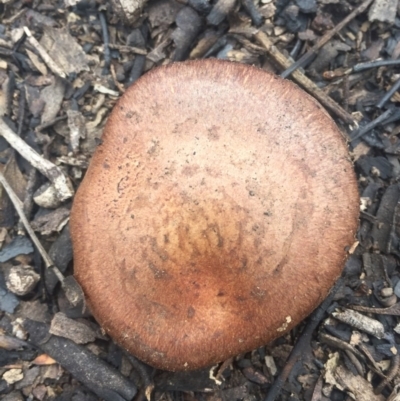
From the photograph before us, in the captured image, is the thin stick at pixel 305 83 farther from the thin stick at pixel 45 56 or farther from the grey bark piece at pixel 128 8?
the thin stick at pixel 45 56

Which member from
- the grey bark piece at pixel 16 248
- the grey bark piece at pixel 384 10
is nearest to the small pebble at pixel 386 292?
the grey bark piece at pixel 384 10

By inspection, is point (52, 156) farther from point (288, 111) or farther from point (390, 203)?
point (390, 203)

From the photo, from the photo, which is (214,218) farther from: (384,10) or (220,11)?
(384,10)

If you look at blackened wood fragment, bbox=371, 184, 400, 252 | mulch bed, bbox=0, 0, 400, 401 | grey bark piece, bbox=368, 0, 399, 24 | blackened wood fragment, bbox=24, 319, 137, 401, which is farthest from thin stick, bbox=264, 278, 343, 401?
grey bark piece, bbox=368, 0, 399, 24

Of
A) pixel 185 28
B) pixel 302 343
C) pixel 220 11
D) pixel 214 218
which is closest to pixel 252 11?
pixel 220 11

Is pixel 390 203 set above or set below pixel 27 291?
above

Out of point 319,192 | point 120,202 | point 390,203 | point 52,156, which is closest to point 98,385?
point 120,202
